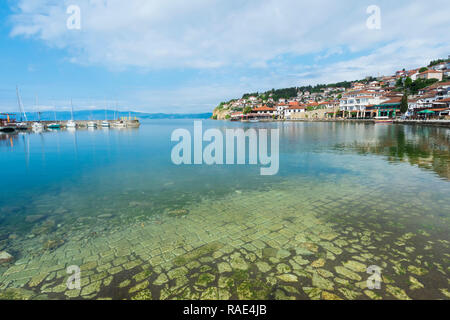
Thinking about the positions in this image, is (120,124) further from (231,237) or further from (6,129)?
(231,237)

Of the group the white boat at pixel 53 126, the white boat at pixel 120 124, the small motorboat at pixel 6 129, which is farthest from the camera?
the white boat at pixel 120 124

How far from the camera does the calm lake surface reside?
4516mm

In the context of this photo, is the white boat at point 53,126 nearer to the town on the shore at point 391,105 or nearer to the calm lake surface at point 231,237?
the calm lake surface at point 231,237

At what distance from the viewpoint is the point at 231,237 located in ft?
21.4

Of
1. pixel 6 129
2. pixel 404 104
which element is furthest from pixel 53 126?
pixel 404 104

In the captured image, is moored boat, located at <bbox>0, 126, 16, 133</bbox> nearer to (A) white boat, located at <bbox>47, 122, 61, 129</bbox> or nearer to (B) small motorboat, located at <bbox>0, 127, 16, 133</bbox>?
(B) small motorboat, located at <bbox>0, 127, 16, 133</bbox>

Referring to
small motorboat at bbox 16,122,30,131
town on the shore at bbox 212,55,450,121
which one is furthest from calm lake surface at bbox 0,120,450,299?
small motorboat at bbox 16,122,30,131

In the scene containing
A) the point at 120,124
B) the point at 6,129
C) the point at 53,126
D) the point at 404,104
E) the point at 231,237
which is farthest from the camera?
the point at 120,124

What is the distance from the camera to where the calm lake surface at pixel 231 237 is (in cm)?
452

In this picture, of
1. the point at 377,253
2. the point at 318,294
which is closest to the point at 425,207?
the point at 377,253

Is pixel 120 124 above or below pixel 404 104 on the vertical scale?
Answer: below

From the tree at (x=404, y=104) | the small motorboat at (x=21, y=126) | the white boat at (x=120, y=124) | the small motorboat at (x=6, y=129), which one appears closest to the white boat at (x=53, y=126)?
the small motorboat at (x=21, y=126)

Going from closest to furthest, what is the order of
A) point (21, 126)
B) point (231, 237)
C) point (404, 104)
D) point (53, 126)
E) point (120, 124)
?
point (231, 237) → point (21, 126) → point (404, 104) → point (53, 126) → point (120, 124)
